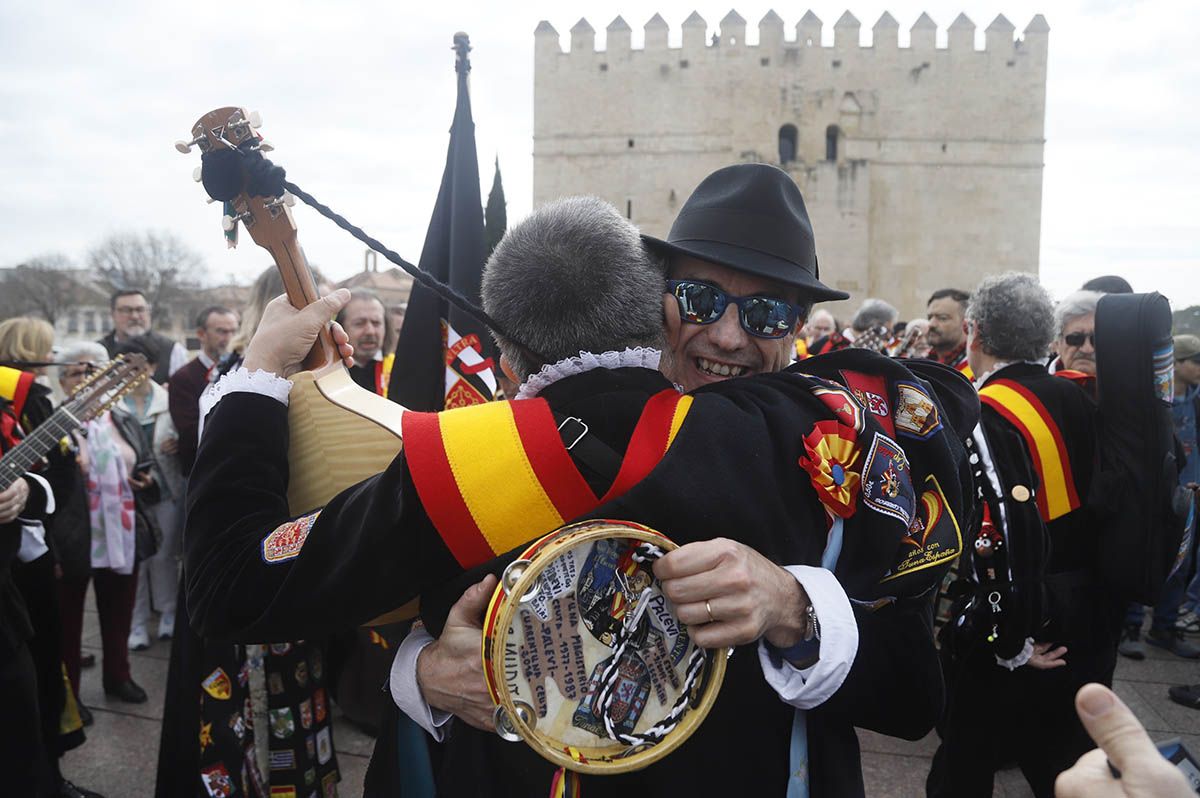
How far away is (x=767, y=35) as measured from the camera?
96.2 feet

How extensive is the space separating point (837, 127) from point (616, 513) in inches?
1262

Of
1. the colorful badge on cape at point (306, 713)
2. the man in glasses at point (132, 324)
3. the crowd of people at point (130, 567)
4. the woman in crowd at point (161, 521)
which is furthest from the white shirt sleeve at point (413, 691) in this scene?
the man in glasses at point (132, 324)

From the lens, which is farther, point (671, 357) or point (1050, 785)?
point (1050, 785)

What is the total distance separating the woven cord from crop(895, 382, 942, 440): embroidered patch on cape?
60 cm

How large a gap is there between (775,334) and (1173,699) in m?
4.48

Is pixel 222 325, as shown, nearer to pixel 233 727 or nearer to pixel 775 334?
pixel 233 727

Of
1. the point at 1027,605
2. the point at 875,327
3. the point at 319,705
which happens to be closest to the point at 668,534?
the point at 1027,605

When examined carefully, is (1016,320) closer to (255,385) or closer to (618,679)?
(618,679)

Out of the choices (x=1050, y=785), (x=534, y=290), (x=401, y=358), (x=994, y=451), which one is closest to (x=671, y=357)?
(x=534, y=290)

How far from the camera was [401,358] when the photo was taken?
3.34 m

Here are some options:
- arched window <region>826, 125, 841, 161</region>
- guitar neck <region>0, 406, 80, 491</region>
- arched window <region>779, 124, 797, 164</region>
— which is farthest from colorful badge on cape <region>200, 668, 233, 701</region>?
arched window <region>826, 125, 841, 161</region>

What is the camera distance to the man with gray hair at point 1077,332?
3367mm

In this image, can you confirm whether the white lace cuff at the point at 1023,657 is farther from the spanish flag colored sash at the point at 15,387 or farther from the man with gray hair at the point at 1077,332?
the spanish flag colored sash at the point at 15,387

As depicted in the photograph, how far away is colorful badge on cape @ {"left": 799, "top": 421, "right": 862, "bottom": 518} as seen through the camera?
4.07 feet
